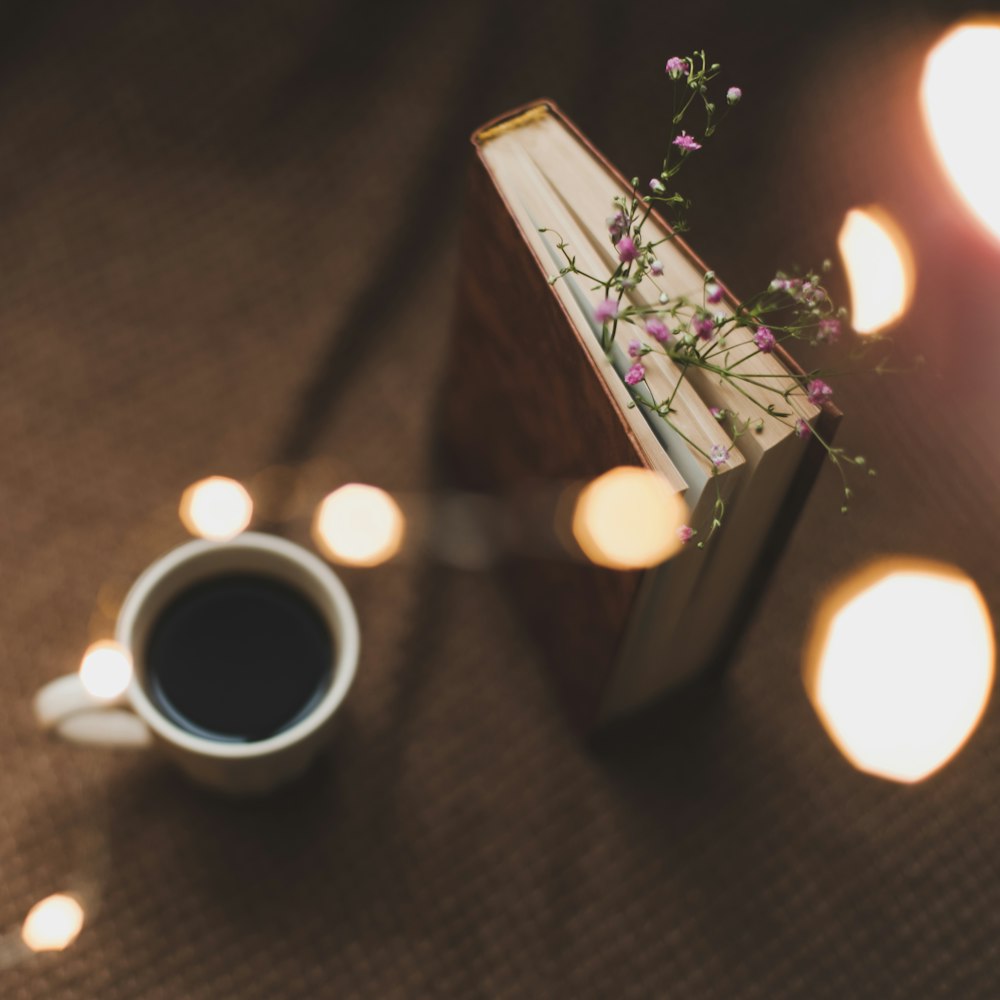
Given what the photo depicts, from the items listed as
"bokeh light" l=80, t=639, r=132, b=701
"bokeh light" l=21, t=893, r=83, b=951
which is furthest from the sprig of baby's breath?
"bokeh light" l=21, t=893, r=83, b=951

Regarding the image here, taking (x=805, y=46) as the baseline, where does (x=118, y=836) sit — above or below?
below

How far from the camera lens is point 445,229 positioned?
71 centimetres

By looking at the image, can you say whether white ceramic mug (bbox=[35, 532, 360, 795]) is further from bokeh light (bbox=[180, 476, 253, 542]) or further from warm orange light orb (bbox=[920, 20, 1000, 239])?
warm orange light orb (bbox=[920, 20, 1000, 239])

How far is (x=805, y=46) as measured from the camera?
67 centimetres

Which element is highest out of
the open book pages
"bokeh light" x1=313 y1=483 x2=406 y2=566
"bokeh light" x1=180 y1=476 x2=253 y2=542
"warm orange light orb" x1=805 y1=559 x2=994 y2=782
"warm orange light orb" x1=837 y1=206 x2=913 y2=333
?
"bokeh light" x1=180 y1=476 x2=253 y2=542

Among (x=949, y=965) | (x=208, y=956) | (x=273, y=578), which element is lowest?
(x=949, y=965)

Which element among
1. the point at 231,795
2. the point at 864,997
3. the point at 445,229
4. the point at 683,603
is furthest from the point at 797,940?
the point at 445,229

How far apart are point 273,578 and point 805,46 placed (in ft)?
1.38

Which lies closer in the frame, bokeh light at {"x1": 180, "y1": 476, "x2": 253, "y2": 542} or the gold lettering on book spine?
the gold lettering on book spine

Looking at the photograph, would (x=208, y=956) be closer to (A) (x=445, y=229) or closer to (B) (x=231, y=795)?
(B) (x=231, y=795)

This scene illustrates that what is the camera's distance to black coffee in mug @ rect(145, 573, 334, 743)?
21.4 inches

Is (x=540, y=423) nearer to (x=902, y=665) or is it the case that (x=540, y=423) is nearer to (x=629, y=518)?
(x=629, y=518)

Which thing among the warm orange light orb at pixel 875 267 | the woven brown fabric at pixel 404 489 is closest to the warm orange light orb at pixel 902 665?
the woven brown fabric at pixel 404 489

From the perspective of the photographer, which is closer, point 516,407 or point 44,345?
point 516,407
